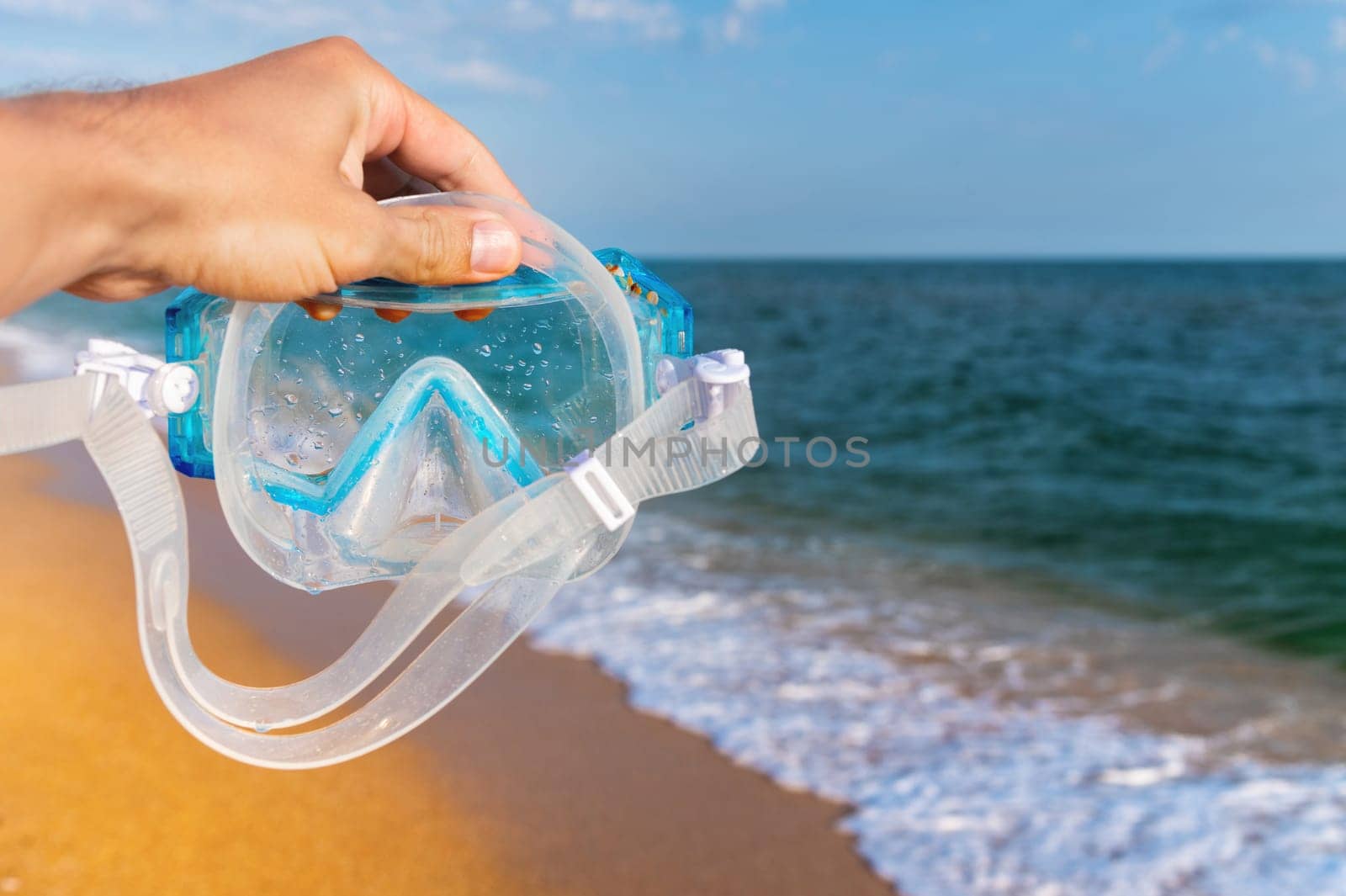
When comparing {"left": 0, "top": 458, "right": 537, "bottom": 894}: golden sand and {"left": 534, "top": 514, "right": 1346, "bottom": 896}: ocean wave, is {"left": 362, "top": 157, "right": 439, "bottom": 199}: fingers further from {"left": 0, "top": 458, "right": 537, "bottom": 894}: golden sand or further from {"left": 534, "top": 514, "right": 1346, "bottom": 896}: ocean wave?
{"left": 534, "top": 514, "right": 1346, "bottom": 896}: ocean wave

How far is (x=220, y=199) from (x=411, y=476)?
2.07 ft

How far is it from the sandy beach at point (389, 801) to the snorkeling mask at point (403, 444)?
144 centimetres

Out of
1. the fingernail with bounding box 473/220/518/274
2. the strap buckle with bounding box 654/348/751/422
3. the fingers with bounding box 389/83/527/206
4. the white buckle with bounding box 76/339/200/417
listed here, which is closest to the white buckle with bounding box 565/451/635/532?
the strap buckle with bounding box 654/348/751/422

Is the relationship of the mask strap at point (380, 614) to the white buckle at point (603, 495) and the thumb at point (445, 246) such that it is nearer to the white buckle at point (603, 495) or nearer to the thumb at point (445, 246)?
the white buckle at point (603, 495)

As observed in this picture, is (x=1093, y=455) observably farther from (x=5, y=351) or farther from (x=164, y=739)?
(x=5, y=351)

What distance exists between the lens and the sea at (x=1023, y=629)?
3.36 m

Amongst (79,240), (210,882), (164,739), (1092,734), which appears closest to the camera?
(79,240)

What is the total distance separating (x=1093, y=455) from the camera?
10023 millimetres

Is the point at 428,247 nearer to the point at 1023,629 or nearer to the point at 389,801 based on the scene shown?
the point at 389,801

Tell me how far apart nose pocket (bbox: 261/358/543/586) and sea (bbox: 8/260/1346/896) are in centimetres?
192

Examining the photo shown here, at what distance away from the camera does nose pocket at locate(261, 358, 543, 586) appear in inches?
71.1

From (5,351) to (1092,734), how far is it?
1190 cm

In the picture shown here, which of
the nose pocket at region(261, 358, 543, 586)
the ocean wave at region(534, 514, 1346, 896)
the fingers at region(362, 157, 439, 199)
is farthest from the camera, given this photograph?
the ocean wave at region(534, 514, 1346, 896)

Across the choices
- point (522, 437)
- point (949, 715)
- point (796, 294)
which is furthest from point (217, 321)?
Answer: point (796, 294)
